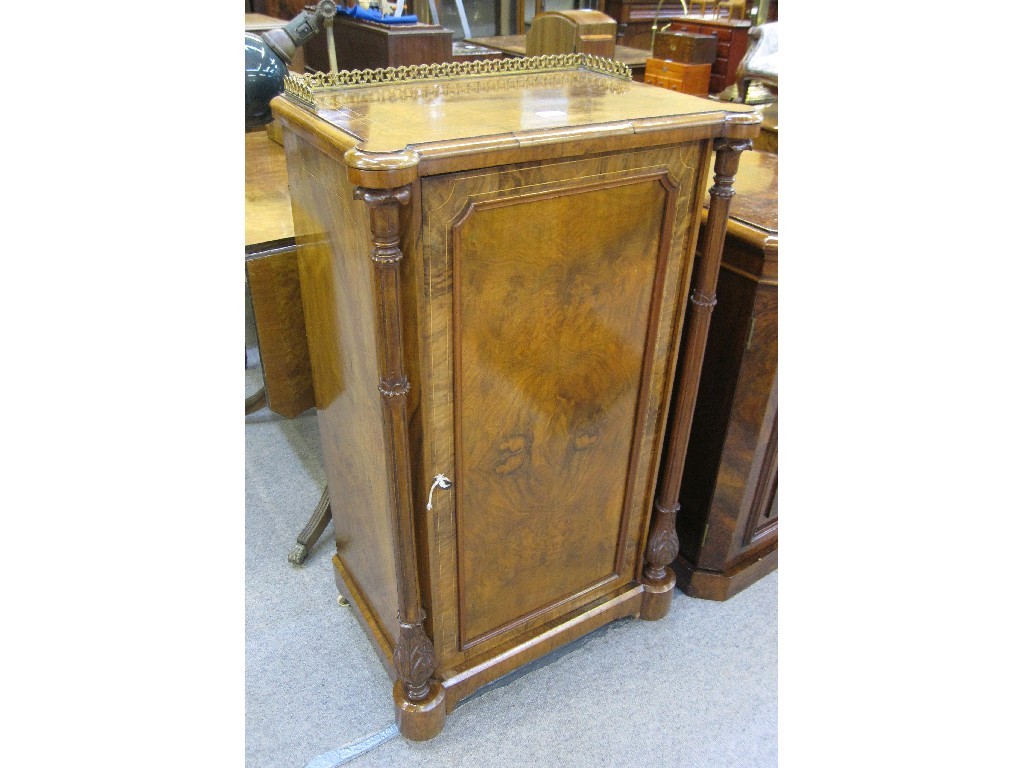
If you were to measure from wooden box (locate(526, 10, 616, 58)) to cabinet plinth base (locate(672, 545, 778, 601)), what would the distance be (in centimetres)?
149

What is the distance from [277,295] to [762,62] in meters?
2.03

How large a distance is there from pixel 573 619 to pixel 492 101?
40.1 inches

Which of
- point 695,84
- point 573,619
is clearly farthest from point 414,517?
point 695,84

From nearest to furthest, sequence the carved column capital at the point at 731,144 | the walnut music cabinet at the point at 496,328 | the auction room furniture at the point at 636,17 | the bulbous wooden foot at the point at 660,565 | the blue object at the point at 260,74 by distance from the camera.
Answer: the walnut music cabinet at the point at 496,328 < the carved column capital at the point at 731,144 < the bulbous wooden foot at the point at 660,565 < the blue object at the point at 260,74 < the auction room furniture at the point at 636,17

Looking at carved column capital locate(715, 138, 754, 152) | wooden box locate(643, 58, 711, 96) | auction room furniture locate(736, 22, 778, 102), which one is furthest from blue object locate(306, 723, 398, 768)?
wooden box locate(643, 58, 711, 96)

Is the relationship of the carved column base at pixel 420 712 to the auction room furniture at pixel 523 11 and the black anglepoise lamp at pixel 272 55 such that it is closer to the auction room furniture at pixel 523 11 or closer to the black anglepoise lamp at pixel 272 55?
the black anglepoise lamp at pixel 272 55

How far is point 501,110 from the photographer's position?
1.04m

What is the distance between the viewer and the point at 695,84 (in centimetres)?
386

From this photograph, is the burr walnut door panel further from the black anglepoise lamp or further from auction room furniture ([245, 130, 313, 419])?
the black anglepoise lamp

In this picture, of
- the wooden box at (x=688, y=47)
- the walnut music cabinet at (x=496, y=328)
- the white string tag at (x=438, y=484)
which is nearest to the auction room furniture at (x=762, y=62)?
the wooden box at (x=688, y=47)

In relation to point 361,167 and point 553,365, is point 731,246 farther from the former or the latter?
point 361,167

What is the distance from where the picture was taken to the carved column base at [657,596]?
5.20 feet

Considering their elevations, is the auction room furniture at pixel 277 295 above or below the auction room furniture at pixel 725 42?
below

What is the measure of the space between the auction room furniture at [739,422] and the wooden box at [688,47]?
2401mm
